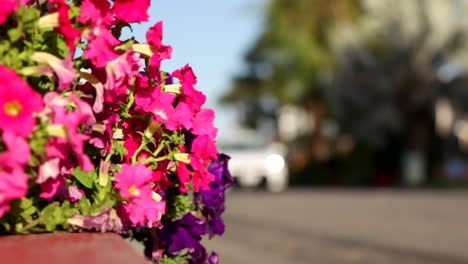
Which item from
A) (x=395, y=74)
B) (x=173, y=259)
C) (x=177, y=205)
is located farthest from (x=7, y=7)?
(x=395, y=74)

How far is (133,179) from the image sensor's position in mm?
2084

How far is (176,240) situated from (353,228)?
948cm

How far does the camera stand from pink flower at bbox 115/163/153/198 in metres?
2.06

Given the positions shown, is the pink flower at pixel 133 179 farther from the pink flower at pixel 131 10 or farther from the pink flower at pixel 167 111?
the pink flower at pixel 131 10

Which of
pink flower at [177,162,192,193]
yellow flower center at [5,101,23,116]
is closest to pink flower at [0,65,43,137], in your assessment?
yellow flower center at [5,101,23,116]

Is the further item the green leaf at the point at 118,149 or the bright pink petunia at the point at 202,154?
the bright pink petunia at the point at 202,154

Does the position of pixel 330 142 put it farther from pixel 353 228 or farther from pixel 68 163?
pixel 68 163

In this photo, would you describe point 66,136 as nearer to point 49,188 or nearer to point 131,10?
point 49,188

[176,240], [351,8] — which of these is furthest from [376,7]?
[176,240]

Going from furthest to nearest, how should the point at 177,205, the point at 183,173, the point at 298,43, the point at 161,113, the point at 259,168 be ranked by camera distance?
1. the point at 298,43
2. the point at 259,168
3. the point at 177,205
4. the point at 183,173
5. the point at 161,113

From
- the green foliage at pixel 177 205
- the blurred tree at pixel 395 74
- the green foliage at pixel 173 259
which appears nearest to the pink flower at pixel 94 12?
the green foliage at pixel 177 205

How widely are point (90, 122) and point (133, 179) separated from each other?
24 centimetres

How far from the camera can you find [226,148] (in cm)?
2469

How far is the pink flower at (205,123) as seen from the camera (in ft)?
7.93
